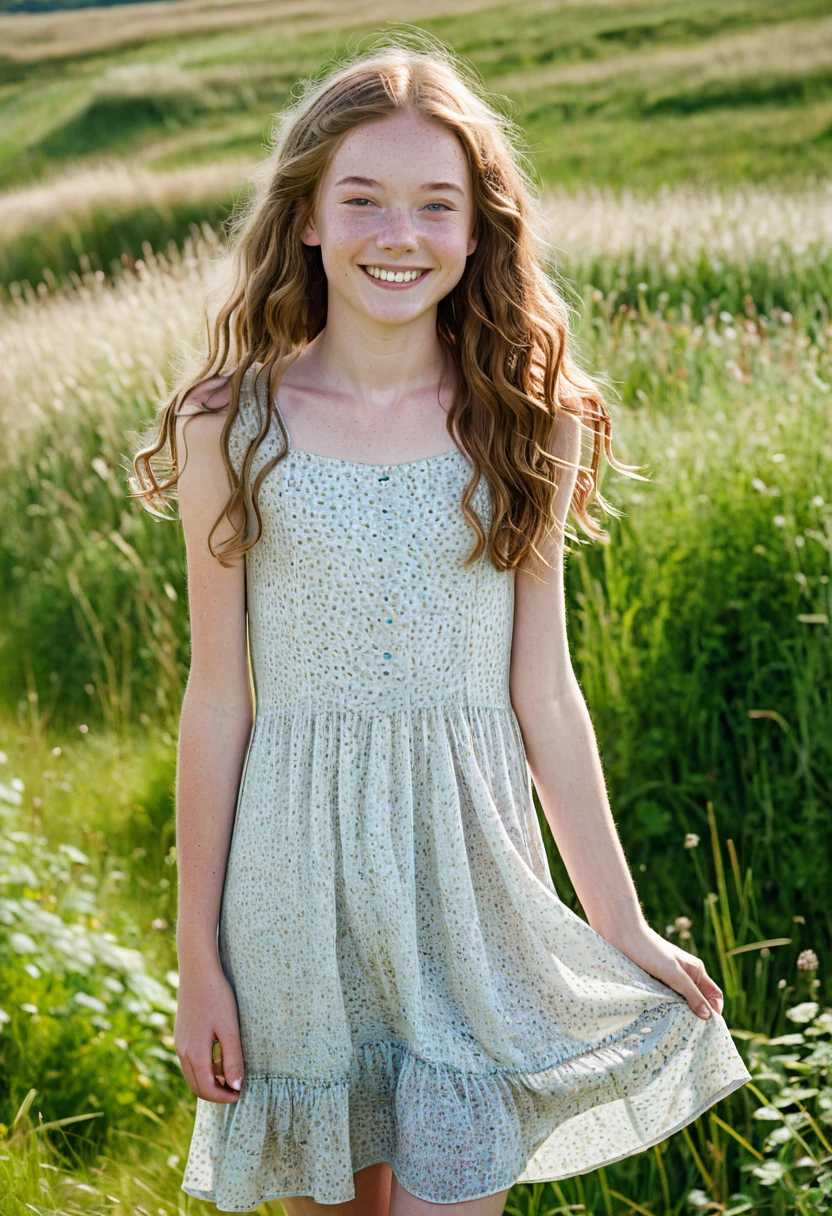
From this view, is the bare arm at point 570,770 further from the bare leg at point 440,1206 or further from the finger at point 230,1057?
the finger at point 230,1057

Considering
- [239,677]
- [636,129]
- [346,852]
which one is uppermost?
[636,129]

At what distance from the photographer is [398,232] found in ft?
5.83

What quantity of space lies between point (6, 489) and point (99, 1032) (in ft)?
12.4

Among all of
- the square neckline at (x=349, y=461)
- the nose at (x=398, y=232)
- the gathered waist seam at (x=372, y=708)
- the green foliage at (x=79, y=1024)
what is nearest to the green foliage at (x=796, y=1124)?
the gathered waist seam at (x=372, y=708)

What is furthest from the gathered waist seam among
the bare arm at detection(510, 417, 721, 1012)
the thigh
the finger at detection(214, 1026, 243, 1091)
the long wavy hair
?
the thigh

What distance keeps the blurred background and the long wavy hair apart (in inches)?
18.2

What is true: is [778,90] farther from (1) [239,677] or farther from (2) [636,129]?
(1) [239,677]

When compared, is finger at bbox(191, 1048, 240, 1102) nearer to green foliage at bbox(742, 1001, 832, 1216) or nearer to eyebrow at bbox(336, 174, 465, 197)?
green foliage at bbox(742, 1001, 832, 1216)

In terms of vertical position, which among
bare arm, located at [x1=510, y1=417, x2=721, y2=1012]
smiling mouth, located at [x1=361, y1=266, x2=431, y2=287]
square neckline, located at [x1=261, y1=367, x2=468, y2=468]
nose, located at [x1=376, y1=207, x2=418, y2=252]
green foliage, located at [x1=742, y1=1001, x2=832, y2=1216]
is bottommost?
green foliage, located at [x1=742, y1=1001, x2=832, y2=1216]

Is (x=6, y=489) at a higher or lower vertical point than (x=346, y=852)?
higher

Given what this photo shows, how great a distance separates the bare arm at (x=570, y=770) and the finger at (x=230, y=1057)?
1.78 ft

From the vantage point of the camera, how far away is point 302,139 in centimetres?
190

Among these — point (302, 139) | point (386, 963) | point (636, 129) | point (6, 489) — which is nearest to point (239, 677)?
point (386, 963)

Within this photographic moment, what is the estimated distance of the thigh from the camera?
1.93m
